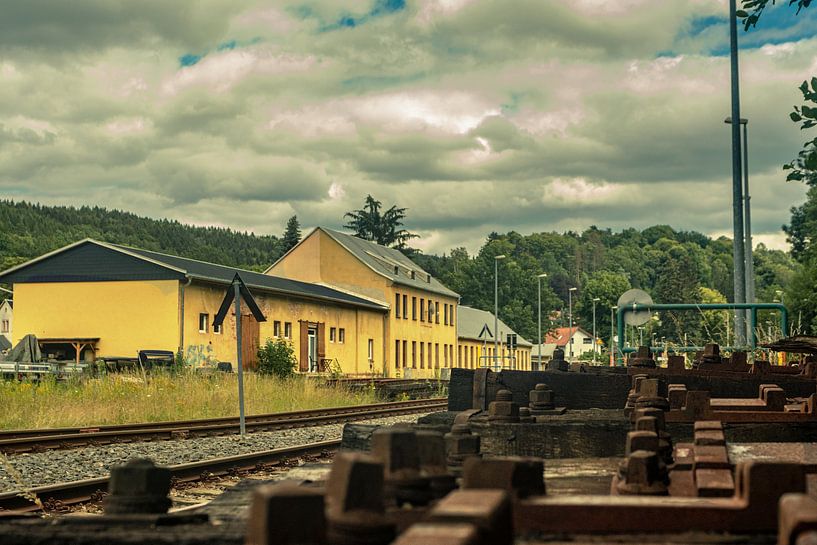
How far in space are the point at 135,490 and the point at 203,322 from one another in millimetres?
43192

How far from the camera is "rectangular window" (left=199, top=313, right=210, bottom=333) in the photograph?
44.6m

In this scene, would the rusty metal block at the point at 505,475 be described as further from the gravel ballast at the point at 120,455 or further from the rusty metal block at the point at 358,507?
the gravel ballast at the point at 120,455

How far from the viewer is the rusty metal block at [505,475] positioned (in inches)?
85.4

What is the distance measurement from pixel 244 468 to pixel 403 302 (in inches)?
2242

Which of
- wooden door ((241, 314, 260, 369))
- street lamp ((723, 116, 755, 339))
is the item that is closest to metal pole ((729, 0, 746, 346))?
street lamp ((723, 116, 755, 339))

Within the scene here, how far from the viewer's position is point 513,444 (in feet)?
16.3

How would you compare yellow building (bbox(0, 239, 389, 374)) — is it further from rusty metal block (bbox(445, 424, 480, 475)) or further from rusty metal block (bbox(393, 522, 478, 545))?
rusty metal block (bbox(393, 522, 478, 545))

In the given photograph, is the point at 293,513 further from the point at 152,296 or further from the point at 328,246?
the point at 328,246

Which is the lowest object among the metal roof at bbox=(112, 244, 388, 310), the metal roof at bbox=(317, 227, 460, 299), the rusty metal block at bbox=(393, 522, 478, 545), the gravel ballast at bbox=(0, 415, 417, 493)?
the gravel ballast at bbox=(0, 415, 417, 493)

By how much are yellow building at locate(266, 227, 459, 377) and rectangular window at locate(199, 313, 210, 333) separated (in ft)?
66.4

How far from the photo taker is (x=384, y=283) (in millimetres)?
67750

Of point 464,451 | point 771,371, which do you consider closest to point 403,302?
point 771,371

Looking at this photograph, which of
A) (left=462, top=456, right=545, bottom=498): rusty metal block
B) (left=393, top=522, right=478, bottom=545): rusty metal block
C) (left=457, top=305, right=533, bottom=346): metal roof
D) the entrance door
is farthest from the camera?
(left=457, top=305, right=533, bottom=346): metal roof

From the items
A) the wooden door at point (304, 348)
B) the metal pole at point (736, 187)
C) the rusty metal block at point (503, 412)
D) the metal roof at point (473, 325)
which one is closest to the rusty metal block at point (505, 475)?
the rusty metal block at point (503, 412)
